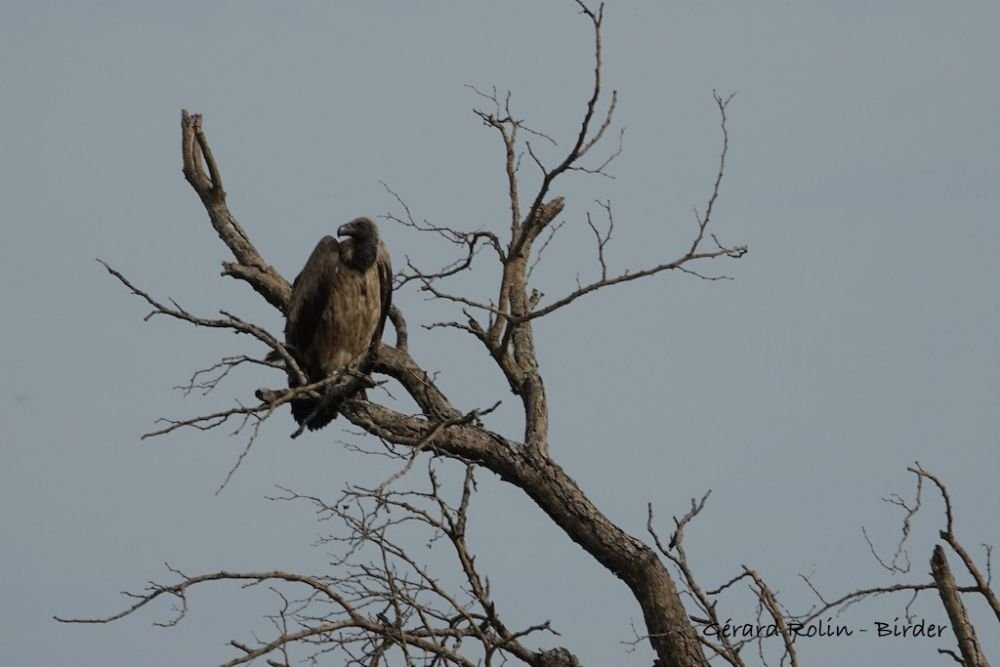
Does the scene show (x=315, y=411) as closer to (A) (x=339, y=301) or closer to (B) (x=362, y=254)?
(A) (x=339, y=301)

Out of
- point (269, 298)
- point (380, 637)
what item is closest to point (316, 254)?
point (269, 298)

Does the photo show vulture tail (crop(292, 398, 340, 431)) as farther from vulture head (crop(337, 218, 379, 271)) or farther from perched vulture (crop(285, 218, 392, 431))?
vulture head (crop(337, 218, 379, 271))

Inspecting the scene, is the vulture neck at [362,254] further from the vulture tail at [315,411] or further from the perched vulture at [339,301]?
the vulture tail at [315,411]

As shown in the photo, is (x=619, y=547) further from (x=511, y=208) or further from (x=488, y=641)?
(x=511, y=208)

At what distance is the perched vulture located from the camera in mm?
8430

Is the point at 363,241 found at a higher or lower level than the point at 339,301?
higher

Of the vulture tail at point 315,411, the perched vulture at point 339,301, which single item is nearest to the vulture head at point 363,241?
the perched vulture at point 339,301

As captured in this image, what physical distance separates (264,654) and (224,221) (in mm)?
2762

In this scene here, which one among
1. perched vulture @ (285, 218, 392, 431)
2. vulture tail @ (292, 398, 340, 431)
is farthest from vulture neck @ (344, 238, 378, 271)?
vulture tail @ (292, 398, 340, 431)

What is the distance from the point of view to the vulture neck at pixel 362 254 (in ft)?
28.2

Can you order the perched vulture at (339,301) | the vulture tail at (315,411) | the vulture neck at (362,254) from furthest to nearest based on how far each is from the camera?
the vulture neck at (362,254), the perched vulture at (339,301), the vulture tail at (315,411)

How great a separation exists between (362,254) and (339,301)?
31 cm

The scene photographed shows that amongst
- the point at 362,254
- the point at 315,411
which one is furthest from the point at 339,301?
the point at 315,411

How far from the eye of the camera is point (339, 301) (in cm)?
845
